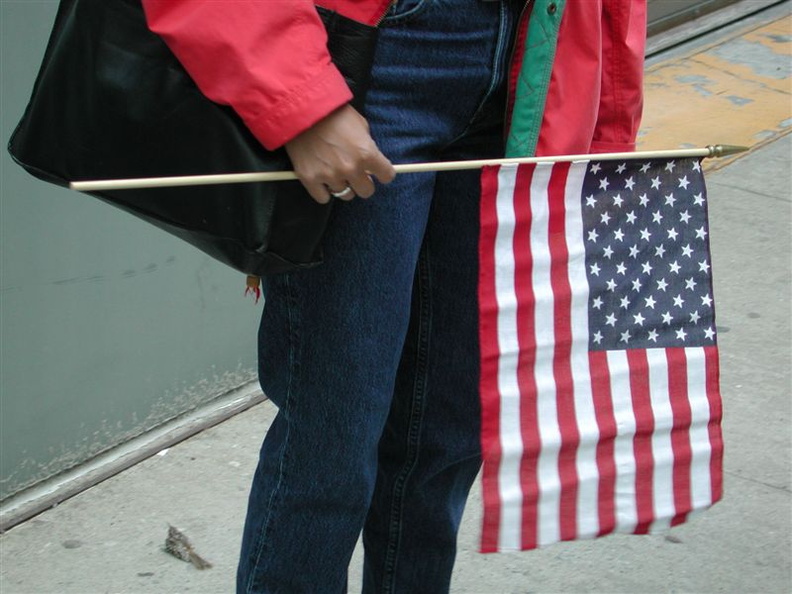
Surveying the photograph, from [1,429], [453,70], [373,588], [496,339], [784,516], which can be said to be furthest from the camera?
[784,516]

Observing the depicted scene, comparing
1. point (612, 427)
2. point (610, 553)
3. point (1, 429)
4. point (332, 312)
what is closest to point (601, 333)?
point (612, 427)

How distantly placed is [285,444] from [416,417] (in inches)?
11.6

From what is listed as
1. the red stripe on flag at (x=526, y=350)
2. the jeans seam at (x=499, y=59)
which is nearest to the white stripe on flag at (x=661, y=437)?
the red stripe on flag at (x=526, y=350)

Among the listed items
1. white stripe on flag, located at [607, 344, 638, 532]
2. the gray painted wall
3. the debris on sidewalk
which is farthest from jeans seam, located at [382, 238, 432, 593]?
the gray painted wall

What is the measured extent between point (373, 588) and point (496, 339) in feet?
1.93

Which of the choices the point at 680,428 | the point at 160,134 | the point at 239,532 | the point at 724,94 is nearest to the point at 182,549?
the point at 239,532

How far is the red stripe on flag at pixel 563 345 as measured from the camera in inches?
82.0

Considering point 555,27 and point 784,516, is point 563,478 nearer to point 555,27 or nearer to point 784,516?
point 555,27

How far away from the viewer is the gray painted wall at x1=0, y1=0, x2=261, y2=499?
277 centimetres

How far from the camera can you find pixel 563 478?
211cm

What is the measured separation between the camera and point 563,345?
2105 mm

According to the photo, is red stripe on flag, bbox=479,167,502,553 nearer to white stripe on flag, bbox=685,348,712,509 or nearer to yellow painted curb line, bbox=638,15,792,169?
white stripe on flag, bbox=685,348,712,509

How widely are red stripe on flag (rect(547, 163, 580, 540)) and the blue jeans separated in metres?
0.14

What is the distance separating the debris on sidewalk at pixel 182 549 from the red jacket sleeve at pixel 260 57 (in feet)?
4.81
